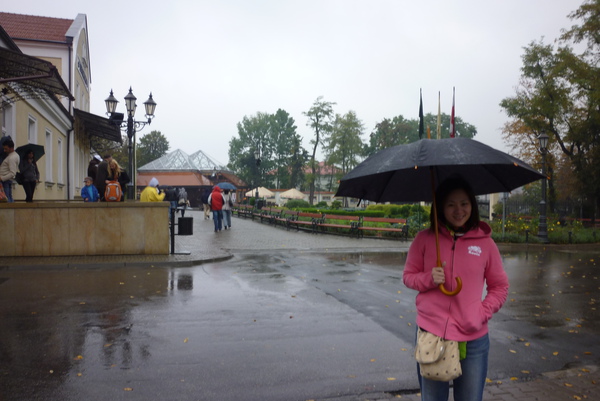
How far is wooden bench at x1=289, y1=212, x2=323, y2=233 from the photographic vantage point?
23481mm

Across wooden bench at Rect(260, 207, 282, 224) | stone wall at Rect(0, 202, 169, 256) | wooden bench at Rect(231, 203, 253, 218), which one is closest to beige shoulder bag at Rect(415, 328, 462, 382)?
stone wall at Rect(0, 202, 169, 256)

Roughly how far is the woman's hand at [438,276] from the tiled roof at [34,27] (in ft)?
93.4

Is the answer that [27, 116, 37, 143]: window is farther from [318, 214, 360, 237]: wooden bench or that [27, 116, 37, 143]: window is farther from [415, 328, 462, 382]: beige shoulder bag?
[415, 328, 462, 382]: beige shoulder bag

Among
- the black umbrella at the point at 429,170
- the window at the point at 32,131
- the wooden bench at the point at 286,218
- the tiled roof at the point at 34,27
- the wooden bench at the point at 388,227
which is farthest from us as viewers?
the tiled roof at the point at 34,27

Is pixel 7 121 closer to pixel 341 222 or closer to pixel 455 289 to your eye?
pixel 341 222

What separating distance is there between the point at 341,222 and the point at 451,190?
21.5 metres

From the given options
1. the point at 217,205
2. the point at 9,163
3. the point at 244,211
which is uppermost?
the point at 9,163

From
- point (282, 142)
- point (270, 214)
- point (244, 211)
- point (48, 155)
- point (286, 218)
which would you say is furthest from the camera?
point (282, 142)

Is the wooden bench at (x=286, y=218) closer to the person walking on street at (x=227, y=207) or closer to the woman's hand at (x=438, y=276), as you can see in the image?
the person walking on street at (x=227, y=207)

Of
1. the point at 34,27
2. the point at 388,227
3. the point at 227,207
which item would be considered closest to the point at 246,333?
the point at 388,227

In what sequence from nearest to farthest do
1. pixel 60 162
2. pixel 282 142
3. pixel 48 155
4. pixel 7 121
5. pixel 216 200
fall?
1. pixel 7 121
2. pixel 48 155
3. pixel 216 200
4. pixel 60 162
5. pixel 282 142

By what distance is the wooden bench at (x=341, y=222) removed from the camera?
72.1 ft

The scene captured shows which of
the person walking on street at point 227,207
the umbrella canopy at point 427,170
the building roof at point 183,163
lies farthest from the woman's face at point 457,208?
the building roof at point 183,163

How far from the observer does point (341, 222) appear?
80.2ft
